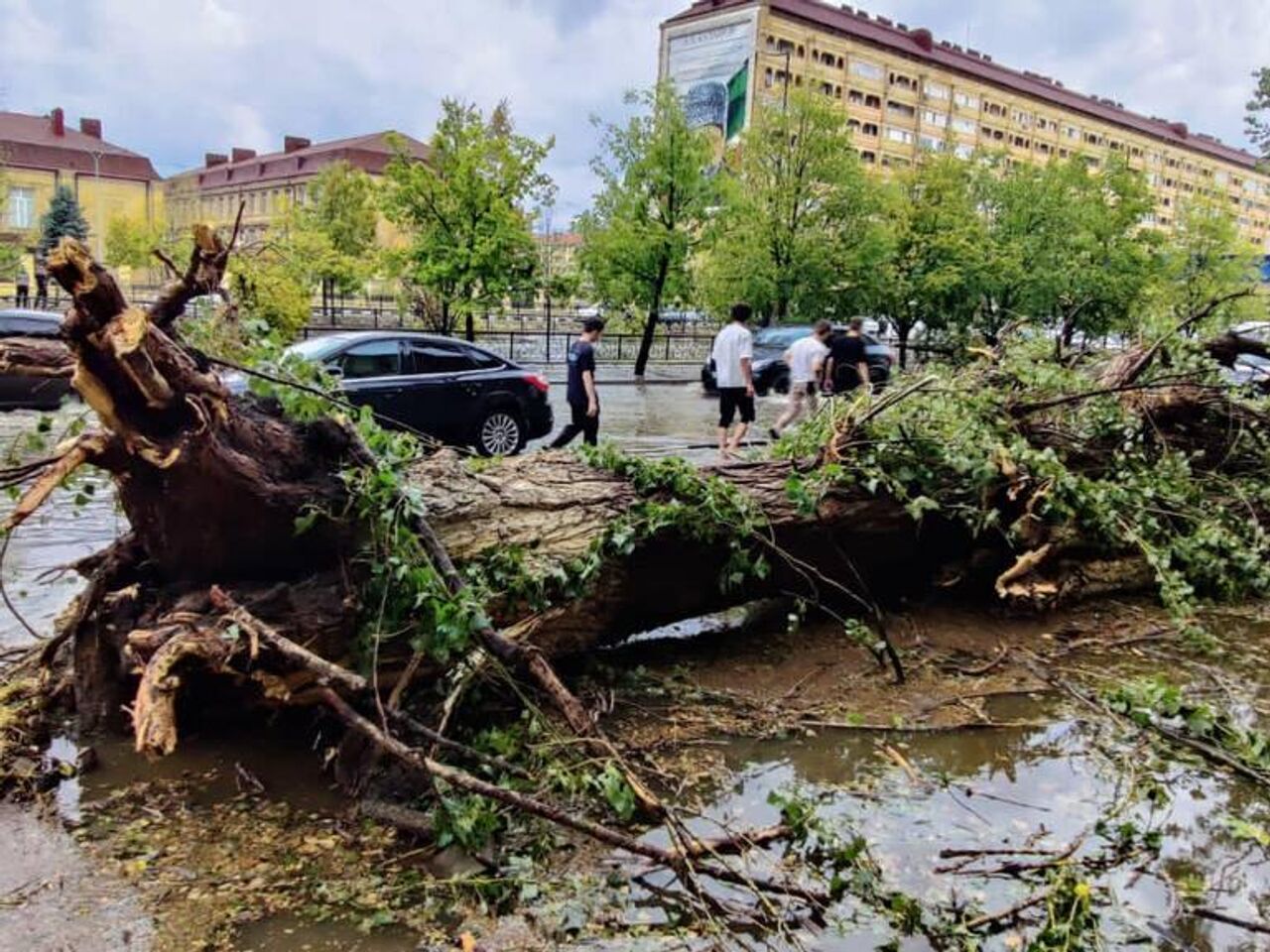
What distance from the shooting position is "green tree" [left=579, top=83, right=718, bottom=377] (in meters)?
26.1

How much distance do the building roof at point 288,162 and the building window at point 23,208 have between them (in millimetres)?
10705

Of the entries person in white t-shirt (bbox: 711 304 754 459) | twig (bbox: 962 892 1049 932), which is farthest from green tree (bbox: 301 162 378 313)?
twig (bbox: 962 892 1049 932)

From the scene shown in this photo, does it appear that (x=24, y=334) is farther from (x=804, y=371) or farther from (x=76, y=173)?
(x=76, y=173)

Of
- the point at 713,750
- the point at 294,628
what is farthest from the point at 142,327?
the point at 713,750

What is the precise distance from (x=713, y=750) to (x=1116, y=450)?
437cm

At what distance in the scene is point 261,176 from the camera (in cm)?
7925

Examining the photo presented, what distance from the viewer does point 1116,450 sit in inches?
285

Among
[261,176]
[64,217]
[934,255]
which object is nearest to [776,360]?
[934,255]

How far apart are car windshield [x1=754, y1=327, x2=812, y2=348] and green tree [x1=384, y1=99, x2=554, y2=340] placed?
258 inches

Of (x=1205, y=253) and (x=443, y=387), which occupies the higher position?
(x=1205, y=253)

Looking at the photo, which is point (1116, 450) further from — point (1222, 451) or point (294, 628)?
point (294, 628)

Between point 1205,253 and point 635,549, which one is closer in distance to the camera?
point 635,549

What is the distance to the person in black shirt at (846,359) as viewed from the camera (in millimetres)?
13695

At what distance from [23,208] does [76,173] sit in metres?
4.53
